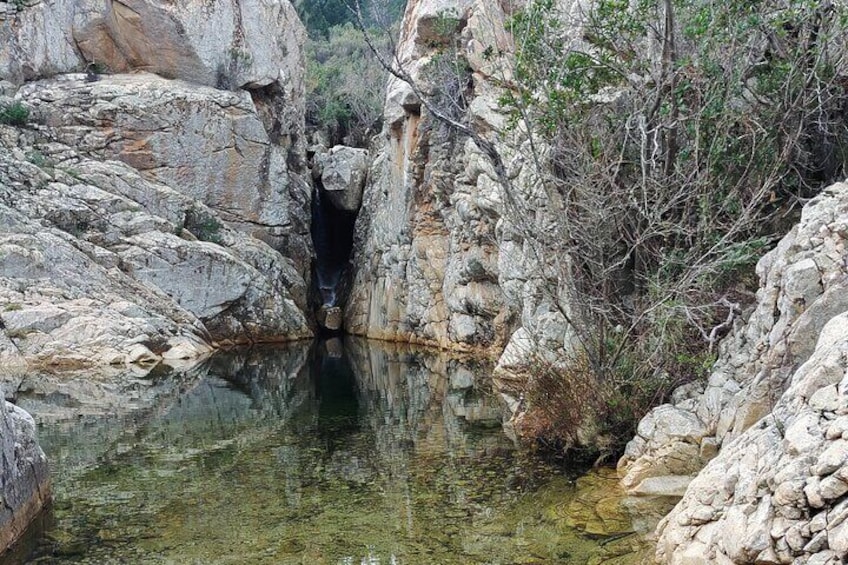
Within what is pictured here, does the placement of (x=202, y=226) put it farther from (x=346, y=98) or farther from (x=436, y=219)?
(x=346, y=98)

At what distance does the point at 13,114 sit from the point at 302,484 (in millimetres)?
24247

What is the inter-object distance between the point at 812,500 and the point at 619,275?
19.8ft

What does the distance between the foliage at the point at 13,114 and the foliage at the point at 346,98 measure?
687 inches

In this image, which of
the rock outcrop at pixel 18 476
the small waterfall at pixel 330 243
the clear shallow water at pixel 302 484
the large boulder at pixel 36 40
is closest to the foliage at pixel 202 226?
the large boulder at pixel 36 40

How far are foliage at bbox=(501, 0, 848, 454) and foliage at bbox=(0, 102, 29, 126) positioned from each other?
22958 millimetres

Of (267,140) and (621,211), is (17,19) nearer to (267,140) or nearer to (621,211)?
(267,140)

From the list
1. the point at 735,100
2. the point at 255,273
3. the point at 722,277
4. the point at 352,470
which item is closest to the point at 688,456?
the point at 722,277

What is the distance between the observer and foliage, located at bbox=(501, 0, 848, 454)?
351 inches

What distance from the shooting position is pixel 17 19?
95.2ft

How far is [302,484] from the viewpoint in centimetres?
898

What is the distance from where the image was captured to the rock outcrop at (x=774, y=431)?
4.48m

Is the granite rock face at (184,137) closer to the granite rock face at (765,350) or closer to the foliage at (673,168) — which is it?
the foliage at (673,168)

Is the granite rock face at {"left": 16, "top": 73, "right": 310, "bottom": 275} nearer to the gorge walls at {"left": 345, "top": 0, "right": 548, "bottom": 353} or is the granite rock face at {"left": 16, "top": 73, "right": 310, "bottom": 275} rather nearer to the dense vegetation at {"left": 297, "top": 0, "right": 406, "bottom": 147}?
the gorge walls at {"left": 345, "top": 0, "right": 548, "bottom": 353}

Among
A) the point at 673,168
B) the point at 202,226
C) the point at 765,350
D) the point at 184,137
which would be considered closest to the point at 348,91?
the point at 184,137
